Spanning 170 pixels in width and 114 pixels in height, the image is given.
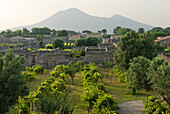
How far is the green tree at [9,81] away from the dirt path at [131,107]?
1066 cm

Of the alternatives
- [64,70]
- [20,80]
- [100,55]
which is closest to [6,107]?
[20,80]

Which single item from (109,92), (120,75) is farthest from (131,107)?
(120,75)

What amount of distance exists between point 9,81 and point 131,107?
1294 cm

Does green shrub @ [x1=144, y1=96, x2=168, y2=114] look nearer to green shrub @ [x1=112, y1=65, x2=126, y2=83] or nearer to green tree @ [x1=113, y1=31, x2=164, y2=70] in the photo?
green shrub @ [x1=112, y1=65, x2=126, y2=83]

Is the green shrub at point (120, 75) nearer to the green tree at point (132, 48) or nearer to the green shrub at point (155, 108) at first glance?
the green tree at point (132, 48)

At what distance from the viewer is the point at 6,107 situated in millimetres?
11586

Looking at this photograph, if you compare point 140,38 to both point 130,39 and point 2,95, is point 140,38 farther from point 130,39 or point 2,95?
point 2,95

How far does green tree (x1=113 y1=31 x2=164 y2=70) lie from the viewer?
23.9 m

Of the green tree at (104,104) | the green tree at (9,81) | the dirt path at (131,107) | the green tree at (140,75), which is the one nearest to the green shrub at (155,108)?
the dirt path at (131,107)

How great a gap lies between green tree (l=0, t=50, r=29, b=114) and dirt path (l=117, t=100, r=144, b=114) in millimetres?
10662

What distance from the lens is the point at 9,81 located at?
443 inches

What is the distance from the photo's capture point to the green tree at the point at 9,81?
447 inches

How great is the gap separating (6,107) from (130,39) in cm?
2037

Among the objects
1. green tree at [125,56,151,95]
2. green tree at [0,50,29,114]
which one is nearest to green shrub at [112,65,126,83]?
green tree at [125,56,151,95]
